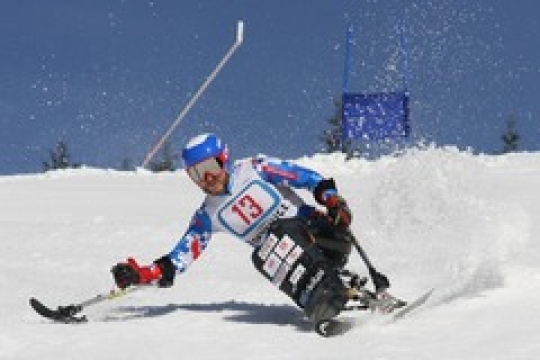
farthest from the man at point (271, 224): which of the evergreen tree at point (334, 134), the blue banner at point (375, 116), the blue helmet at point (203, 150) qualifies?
the evergreen tree at point (334, 134)

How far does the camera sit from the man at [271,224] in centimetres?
569

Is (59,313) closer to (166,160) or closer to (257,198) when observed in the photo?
(257,198)

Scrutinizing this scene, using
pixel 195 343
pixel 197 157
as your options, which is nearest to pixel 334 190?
pixel 197 157

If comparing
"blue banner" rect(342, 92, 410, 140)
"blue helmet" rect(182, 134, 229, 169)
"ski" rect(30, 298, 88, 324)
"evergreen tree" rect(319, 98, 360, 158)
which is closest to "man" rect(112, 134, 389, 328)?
"blue helmet" rect(182, 134, 229, 169)

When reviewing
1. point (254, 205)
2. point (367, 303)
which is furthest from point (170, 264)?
point (367, 303)

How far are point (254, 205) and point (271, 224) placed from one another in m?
0.22

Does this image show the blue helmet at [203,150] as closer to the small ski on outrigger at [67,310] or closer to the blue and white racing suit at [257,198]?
the blue and white racing suit at [257,198]

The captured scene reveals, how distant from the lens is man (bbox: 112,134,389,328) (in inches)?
224

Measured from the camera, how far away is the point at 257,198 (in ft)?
20.1

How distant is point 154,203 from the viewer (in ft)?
46.7

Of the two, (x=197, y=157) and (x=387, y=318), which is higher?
(x=197, y=157)

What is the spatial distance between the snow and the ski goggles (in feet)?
2.81

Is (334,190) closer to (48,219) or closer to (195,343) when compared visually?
(195,343)

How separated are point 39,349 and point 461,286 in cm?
244
